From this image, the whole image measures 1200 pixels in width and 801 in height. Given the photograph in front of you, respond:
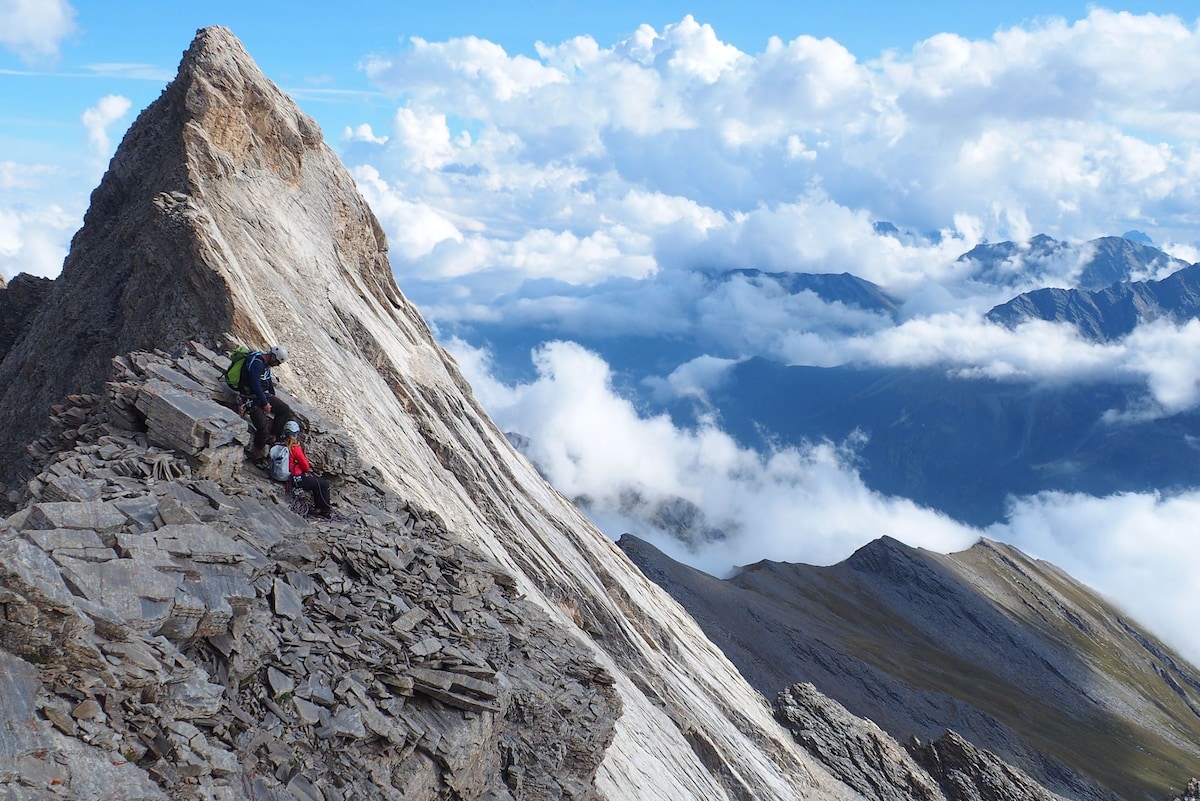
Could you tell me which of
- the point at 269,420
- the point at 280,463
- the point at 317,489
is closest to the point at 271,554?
the point at 317,489

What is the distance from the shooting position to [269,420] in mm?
21391

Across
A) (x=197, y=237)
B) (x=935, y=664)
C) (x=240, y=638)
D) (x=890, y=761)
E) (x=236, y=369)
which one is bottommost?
(x=240, y=638)

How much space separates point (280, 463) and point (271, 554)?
144 inches

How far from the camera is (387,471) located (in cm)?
2991

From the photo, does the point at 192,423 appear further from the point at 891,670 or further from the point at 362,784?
the point at 891,670

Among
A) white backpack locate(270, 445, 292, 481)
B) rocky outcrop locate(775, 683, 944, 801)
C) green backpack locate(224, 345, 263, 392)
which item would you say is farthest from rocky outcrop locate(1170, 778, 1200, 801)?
green backpack locate(224, 345, 263, 392)

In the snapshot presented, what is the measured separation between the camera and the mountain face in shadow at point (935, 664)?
117438 millimetres

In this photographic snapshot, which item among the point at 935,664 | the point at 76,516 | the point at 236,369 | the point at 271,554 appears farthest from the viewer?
the point at 935,664

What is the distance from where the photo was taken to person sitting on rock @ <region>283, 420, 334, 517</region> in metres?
20.3

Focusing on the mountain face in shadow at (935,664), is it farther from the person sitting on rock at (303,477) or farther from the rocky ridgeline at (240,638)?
the person sitting on rock at (303,477)

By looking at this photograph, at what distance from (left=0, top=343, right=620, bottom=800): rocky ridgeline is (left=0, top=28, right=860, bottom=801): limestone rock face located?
49 mm

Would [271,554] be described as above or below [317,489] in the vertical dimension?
below

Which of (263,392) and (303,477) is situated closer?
(303,477)

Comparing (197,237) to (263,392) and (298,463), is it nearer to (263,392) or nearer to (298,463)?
(263,392)
